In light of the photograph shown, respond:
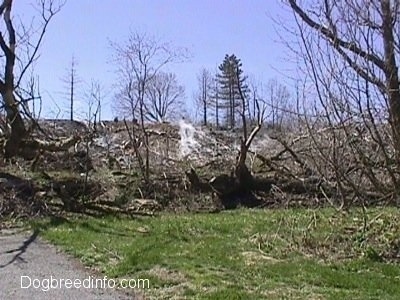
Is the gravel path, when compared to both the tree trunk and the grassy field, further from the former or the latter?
the tree trunk

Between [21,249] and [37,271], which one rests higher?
[21,249]

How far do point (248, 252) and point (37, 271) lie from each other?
3.00 metres

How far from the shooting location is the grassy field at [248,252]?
21.9 feet

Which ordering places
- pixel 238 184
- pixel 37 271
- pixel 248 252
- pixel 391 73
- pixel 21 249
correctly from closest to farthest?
pixel 37 271 < pixel 391 73 < pixel 248 252 < pixel 21 249 < pixel 238 184

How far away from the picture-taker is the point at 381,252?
28.2 feet

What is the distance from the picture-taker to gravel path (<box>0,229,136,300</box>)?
654cm

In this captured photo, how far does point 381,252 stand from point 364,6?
11.9 feet

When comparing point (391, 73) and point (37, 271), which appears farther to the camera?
point (391, 73)

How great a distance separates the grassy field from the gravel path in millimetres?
291

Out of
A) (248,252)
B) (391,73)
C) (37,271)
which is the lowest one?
(37,271)

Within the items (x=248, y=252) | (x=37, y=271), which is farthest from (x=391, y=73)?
(x=37, y=271)

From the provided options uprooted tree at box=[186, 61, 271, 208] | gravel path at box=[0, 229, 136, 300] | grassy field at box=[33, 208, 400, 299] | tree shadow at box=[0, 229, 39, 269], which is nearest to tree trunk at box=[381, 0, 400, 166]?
grassy field at box=[33, 208, 400, 299]

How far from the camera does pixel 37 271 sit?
7.74 meters

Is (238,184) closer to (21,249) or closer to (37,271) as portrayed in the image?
(21,249)
